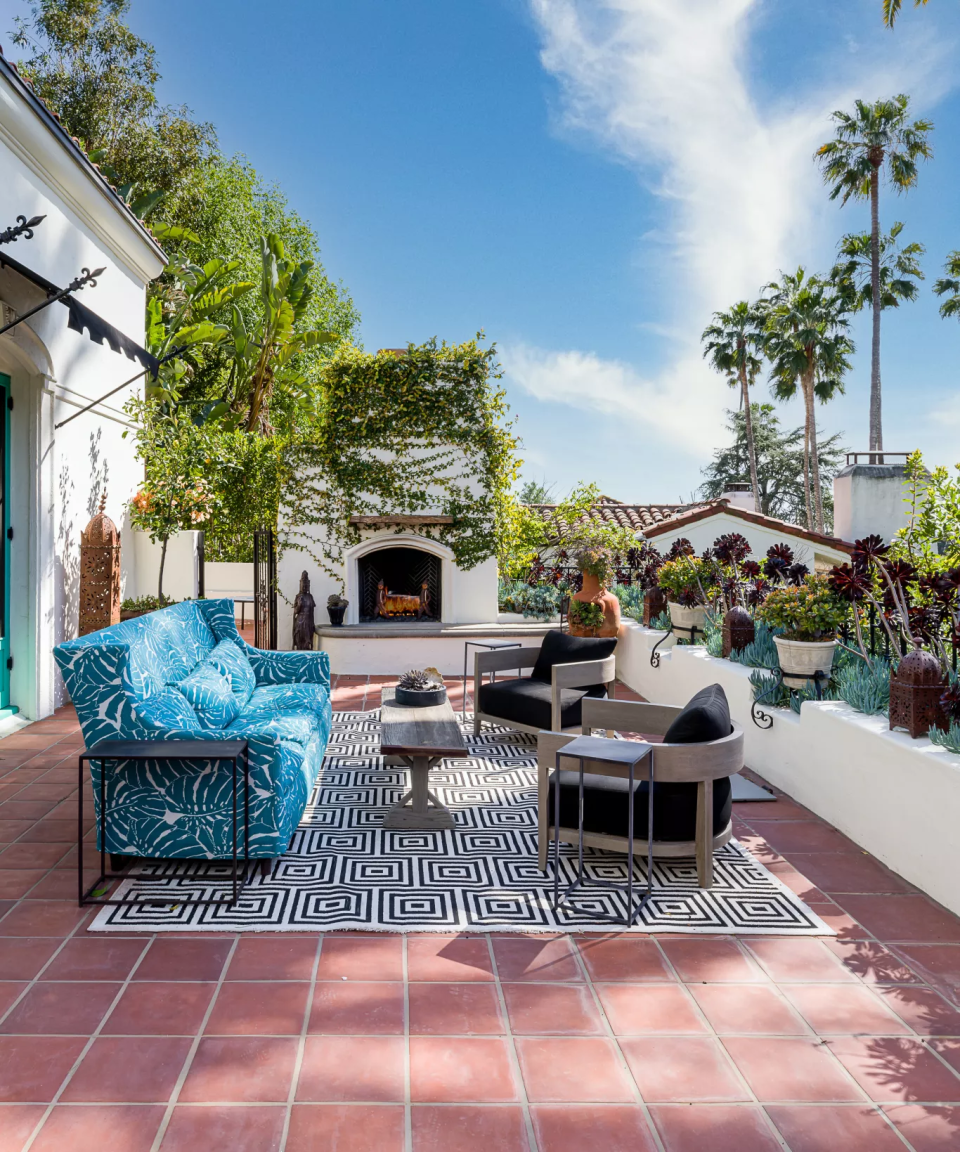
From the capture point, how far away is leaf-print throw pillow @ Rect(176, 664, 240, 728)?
425 centimetres

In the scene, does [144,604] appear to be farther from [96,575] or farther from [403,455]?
[403,455]

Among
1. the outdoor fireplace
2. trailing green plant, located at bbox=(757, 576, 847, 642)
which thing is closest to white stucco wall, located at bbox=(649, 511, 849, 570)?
the outdoor fireplace

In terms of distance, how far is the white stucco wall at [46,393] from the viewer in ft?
20.7

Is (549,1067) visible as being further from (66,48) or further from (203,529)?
(66,48)

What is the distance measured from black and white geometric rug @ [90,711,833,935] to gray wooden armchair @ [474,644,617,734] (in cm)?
107

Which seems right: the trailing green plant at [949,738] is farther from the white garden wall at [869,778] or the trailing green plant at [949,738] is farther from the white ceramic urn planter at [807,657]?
the white ceramic urn planter at [807,657]

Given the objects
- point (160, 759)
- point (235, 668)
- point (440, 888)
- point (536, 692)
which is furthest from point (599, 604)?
point (160, 759)

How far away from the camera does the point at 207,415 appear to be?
1452cm

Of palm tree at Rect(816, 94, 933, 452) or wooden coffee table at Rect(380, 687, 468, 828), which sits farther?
palm tree at Rect(816, 94, 933, 452)

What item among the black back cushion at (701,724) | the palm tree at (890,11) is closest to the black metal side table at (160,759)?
the black back cushion at (701,724)

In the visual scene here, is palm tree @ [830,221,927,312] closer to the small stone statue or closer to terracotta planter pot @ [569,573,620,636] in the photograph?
terracotta planter pot @ [569,573,620,636]

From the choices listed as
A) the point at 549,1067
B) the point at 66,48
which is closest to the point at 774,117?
the point at 66,48

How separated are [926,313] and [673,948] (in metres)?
28.9

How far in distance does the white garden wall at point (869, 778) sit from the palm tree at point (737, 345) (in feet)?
79.3
